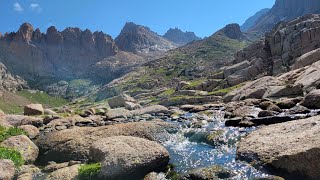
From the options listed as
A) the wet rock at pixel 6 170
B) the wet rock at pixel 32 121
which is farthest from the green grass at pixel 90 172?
the wet rock at pixel 32 121

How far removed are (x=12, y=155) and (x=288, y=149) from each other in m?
21.3

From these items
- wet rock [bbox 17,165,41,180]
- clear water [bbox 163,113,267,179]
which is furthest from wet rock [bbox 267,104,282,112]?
wet rock [bbox 17,165,41,180]

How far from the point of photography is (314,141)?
20.4 meters

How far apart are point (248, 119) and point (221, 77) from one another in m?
125

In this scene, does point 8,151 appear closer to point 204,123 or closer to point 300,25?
point 204,123

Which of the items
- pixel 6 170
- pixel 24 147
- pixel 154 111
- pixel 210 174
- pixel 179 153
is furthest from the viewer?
pixel 154 111

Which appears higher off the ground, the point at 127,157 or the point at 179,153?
the point at 127,157

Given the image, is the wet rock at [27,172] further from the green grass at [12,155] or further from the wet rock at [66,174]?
the wet rock at [66,174]

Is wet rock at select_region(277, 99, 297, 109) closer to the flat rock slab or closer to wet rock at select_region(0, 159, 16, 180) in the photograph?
the flat rock slab

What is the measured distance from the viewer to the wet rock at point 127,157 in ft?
78.2

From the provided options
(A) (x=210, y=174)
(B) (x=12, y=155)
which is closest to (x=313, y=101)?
(A) (x=210, y=174)

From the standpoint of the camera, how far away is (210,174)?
880 inches

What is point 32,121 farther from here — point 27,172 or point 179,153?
point 179,153

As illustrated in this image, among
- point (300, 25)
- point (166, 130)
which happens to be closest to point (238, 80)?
point (300, 25)
